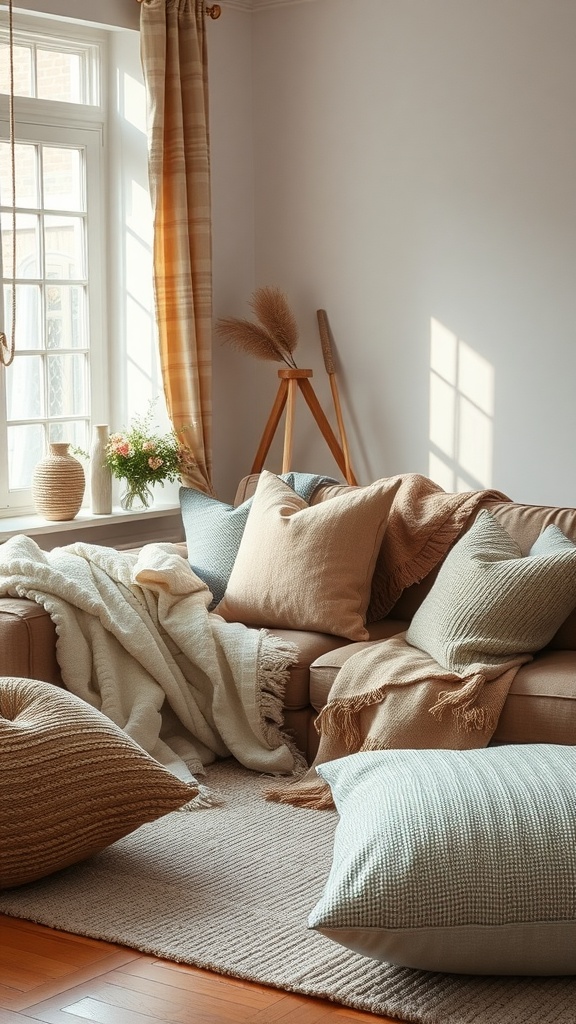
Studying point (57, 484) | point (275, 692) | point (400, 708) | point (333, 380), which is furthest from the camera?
point (333, 380)

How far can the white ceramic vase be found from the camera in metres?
4.92

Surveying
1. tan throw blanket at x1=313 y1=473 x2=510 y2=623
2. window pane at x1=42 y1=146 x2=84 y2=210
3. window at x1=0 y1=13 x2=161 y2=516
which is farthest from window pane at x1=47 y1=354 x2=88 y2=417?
tan throw blanket at x1=313 y1=473 x2=510 y2=623

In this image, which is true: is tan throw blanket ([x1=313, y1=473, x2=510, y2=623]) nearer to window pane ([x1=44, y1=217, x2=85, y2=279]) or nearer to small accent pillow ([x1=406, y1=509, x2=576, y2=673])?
small accent pillow ([x1=406, y1=509, x2=576, y2=673])

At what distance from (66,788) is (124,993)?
565 millimetres

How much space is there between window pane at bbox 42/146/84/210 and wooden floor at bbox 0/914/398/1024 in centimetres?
340

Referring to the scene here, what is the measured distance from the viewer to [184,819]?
3.20 meters

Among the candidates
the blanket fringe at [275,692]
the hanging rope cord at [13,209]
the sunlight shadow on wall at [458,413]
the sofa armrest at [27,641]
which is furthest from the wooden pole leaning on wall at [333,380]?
the sofa armrest at [27,641]

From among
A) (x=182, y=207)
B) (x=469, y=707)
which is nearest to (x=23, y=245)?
(x=182, y=207)

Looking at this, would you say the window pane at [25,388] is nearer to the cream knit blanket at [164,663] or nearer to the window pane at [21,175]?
the window pane at [21,175]

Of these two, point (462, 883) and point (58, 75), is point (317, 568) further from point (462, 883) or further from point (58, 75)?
point (58, 75)

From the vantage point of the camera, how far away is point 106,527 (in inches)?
200

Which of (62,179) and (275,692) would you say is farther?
(62,179)

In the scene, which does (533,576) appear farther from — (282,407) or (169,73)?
(169,73)

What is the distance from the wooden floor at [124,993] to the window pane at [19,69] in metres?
3.50
